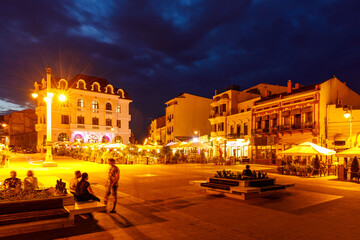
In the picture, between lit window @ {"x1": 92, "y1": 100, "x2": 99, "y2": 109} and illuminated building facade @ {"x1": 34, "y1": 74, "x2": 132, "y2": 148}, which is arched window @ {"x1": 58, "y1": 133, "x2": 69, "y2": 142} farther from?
lit window @ {"x1": 92, "y1": 100, "x2": 99, "y2": 109}

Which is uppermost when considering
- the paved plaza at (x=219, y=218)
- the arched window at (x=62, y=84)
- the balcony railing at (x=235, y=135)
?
the arched window at (x=62, y=84)

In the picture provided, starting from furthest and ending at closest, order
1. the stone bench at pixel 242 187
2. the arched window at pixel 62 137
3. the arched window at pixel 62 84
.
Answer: the arched window at pixel 62 84 → the arched window at pixel 62 137 → the stone bench at pixel 242 187

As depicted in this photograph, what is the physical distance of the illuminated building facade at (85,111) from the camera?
50.7 meters

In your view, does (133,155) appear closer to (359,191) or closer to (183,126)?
(359,191)

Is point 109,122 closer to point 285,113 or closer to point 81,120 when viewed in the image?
point 81,120

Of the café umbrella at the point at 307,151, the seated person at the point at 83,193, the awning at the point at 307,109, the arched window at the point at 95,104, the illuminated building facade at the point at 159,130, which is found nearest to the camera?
the seated person at the point at 83,193

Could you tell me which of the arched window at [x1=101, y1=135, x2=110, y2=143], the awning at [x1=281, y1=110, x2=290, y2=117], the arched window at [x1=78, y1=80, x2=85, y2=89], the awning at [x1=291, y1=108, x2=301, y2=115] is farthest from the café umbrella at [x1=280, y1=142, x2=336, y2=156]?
the arched window at [x1=78, y1=80, x2=85, y2=89]

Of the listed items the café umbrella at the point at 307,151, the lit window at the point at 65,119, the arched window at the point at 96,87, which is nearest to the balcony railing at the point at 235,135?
the café umbrella at the point at 307,151

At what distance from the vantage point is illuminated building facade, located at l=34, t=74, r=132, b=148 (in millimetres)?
50719

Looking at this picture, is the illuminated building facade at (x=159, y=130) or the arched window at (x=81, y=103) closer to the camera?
Answer: the arched window at (x=81, y=103)

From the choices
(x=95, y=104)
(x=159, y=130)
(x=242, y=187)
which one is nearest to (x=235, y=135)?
(x=159, y=130)

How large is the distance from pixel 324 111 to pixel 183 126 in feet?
98.9

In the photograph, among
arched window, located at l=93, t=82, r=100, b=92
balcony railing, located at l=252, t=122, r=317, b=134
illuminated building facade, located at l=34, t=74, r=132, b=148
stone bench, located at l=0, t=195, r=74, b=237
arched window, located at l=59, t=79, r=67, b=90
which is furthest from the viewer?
arched window, located at l=93, t=82, r=100, b=92

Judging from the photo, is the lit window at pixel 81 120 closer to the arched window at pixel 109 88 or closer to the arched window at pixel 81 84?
the arched window at pixel 81 84
